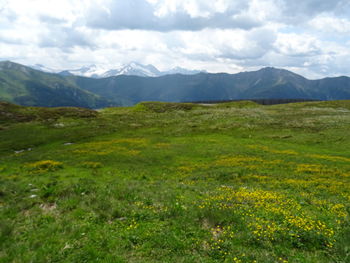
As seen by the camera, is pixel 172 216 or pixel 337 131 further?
pixel 337 131

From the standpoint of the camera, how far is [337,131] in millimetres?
49406

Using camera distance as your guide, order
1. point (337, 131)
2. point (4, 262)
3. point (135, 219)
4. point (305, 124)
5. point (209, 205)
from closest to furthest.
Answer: point (4, 262)
point (135, 219)
point (209, 205)
point (337, 131)
point (305, 124)

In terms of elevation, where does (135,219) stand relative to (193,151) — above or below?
above

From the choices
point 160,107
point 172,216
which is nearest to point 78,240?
point 172,216

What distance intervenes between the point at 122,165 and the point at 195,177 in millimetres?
11114

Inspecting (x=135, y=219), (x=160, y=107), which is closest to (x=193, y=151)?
(x=135, y=219)

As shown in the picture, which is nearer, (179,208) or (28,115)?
(179,208)

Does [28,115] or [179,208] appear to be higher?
[179,208]

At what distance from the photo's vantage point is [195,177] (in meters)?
23.5

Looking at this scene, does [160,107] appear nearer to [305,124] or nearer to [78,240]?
[305,124]

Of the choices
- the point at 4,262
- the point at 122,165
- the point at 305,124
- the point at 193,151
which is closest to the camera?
the point at 4,262

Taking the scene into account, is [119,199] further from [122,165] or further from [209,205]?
[122,165]

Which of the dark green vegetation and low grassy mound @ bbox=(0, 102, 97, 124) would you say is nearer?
the dark green vegetation

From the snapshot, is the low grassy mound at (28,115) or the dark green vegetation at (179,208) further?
the low grassy mound at (28,115)
